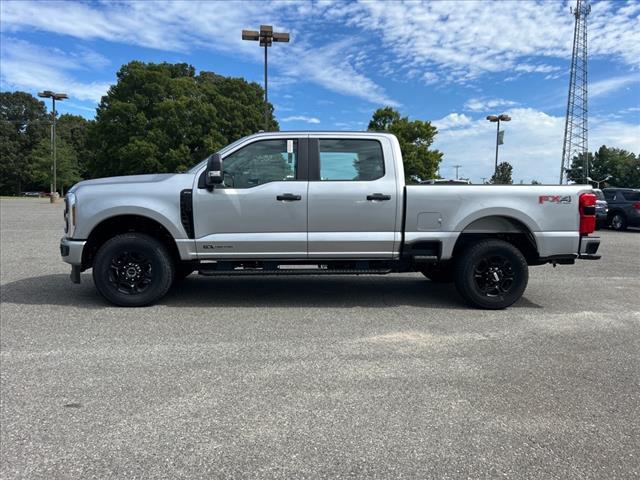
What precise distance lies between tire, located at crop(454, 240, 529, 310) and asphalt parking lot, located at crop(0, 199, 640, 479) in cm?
25

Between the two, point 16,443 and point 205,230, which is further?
point 205,230

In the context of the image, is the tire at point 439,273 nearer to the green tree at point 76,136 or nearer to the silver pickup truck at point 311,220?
the silver pickup truck at point 311,220

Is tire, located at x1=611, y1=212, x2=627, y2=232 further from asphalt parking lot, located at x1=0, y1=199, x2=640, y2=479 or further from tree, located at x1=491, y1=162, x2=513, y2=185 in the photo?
asphalt parking lot, located at x1=0, y1=199, x2=640, y2=479

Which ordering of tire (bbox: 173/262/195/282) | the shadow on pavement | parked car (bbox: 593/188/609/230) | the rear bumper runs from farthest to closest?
parked car (bbox: 593/188/609/230) → tire (bbox: 173/262/195/282) → the shadow on pavement → the rear bumper

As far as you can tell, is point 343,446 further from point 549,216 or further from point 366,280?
point 366,280

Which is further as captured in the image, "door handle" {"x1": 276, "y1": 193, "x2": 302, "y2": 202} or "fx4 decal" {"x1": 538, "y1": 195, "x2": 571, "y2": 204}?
"fx4 decal" {"x1": 538, "y1": 195, "x2": 571, "y2": 204}

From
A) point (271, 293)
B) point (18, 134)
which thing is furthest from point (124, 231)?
point (18, 134)

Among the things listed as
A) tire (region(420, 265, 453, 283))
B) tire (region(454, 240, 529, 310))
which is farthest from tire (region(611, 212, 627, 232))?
tire (region(454, 240, 529, 310))

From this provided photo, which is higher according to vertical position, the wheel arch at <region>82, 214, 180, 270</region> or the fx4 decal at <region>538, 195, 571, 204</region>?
the fx4 decal at <region>538, 195, 571, 204</region>

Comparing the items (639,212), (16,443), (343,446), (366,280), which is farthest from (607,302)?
(639,212)

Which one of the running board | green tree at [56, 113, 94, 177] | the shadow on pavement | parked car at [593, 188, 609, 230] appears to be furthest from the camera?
green tree at [56, 113, 94, 177]

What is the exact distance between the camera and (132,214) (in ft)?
19.0

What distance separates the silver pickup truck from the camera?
5789 millimetres

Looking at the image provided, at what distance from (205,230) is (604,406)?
4265 millimetres
